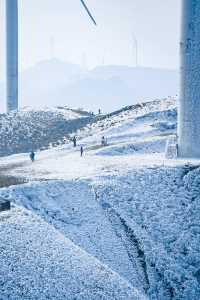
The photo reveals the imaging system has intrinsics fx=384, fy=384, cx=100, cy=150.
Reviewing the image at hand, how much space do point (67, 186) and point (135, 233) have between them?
7.19m

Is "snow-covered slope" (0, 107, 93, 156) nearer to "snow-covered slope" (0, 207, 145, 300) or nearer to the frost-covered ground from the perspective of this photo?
the frost-covered ground

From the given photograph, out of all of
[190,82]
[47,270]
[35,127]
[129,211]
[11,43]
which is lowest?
[47,270]

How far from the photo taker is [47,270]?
21078 millimetres

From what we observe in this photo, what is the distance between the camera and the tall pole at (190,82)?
36.0 metres

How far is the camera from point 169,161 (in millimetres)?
37281

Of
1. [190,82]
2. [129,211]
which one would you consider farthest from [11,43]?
[129,211]

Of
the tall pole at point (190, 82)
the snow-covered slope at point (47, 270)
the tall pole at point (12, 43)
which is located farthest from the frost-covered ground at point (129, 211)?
the tall pole at point (12, 43)

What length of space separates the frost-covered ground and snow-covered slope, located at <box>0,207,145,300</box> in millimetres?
301

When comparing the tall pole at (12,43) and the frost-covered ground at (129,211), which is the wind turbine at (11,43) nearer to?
the tall pole at (12,43)

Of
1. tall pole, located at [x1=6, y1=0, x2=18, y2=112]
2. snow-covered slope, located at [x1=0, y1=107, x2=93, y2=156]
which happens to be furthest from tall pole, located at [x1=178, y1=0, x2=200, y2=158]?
tall pole, located at [x1=6, y1=0, x2=18, y2=112]

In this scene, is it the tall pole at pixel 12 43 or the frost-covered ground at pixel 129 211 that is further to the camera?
the tall pole at pixel 12 43

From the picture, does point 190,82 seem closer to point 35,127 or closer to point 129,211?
point 129,211

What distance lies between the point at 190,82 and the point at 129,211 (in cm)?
1478

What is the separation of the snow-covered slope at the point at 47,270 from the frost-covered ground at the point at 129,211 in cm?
30
